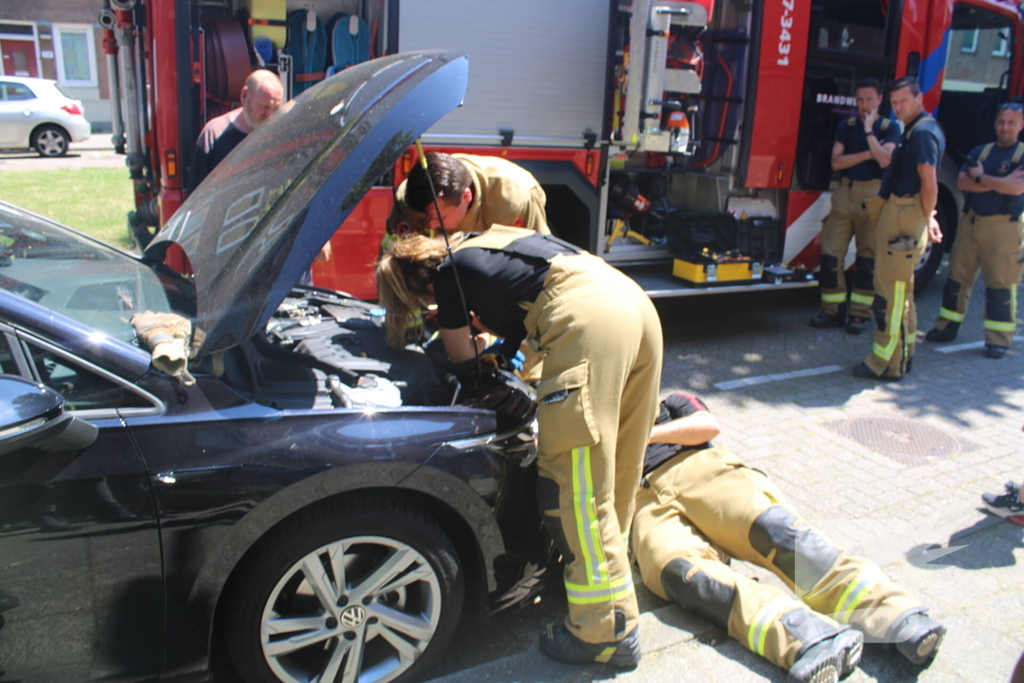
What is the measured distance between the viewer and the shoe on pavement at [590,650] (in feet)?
7.90

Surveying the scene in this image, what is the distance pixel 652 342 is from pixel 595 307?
261 mm

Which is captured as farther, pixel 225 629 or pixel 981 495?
pixel 981 495

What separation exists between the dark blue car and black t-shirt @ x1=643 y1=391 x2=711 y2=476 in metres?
0.65

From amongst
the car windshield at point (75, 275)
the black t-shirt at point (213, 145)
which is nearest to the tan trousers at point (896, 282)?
the black t-shirt at point (213, 145)

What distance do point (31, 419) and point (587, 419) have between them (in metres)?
1.40

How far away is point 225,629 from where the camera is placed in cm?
210

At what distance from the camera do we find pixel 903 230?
5.55 m

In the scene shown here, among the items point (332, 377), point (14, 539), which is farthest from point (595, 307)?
point (14, 539)

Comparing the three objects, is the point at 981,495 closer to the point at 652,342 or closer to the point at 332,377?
the point at 652,342

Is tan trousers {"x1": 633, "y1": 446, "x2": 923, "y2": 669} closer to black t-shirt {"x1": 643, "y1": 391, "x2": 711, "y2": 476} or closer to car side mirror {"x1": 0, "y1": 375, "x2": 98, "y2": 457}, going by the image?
black t-shirt {"x1": 643, "y1": 391, "x2": 711, "y2": 476}

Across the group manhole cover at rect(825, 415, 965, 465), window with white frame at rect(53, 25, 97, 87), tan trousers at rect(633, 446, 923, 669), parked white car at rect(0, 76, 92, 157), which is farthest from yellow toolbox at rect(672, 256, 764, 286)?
window with white frame at rect(53, 25, 97, 87)

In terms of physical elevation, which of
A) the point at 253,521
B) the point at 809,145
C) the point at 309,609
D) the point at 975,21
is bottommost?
the point at 309,609

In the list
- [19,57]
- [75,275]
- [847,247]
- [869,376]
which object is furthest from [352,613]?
[19,57]

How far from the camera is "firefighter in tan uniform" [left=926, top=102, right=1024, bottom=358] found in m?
5.93
